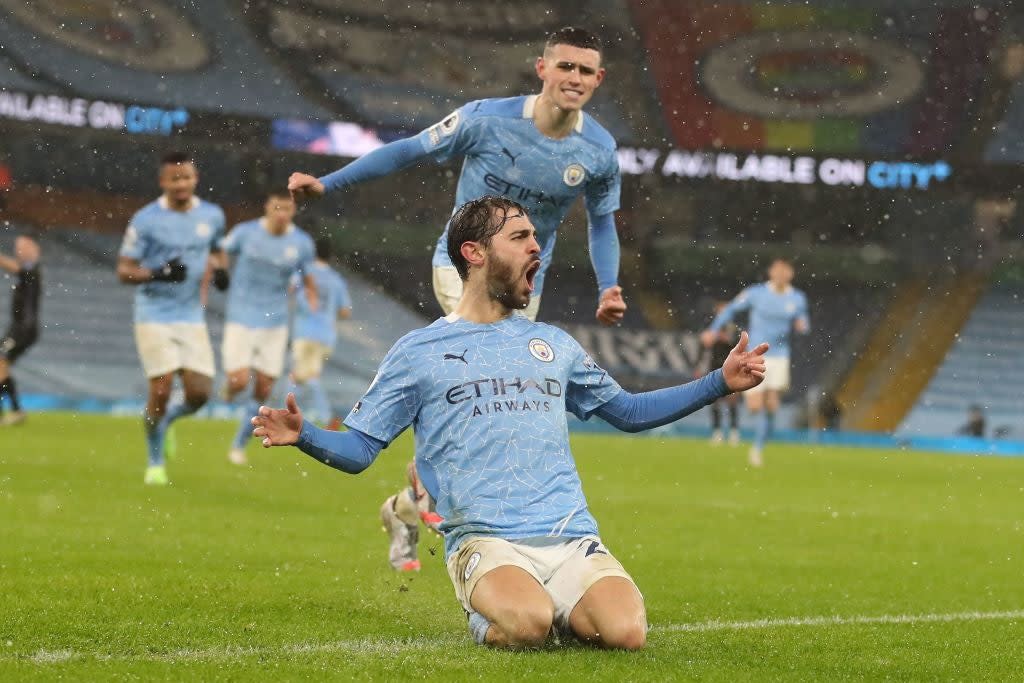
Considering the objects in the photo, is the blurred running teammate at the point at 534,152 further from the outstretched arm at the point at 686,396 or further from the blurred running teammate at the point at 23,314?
the blurred running teammate at the point at 23,314

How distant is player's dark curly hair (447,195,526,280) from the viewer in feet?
16.3

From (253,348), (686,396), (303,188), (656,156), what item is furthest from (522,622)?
(656,156)

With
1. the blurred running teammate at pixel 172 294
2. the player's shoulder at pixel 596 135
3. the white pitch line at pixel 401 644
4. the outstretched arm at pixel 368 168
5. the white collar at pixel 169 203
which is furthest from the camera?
the white collar at pixel 169 203

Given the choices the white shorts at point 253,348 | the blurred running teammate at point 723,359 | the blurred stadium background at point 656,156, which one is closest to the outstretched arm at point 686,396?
the white shorts at point 253,348

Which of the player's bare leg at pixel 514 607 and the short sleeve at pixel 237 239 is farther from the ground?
the short sleeve at pixel 237 239

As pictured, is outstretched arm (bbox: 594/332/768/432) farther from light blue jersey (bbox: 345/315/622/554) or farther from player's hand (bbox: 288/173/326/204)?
player's hand (bbox: 288/173/326/204)

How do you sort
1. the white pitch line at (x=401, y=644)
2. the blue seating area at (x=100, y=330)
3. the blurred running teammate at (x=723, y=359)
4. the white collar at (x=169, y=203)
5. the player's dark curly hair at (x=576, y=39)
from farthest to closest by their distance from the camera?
the blue seating area at (x=100, y=330), the blurred running teammate at (x=723, y=359), the white collar at (x=169, y=203), the player's dark curly hair at (x=576, y=39), the white pitch line at (x=401, y=644)

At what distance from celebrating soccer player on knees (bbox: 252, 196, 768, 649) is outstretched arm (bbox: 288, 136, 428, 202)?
93 centimetres

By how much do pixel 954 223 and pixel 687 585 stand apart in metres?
32.4

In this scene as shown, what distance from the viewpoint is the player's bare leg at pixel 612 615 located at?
473 centimetres

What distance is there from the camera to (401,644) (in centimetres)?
498

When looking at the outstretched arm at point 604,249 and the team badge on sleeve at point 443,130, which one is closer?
the team badge on sleeve at point 443,130

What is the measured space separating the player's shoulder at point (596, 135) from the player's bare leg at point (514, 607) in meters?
2.65

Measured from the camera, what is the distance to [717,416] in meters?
27.1
